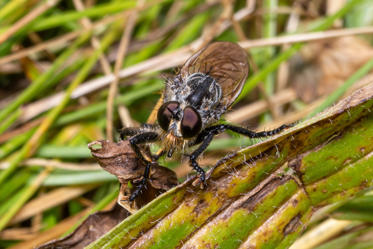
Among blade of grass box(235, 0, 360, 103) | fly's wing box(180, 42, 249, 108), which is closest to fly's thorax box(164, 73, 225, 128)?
fly's wing box(180, 42, 249, 108)

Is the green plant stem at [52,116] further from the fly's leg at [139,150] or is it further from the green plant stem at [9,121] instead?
the fly's leg at [139,150]

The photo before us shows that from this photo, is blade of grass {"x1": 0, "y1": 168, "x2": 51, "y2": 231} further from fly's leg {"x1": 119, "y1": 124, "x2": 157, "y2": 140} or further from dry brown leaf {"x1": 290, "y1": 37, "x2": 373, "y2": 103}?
dry brown leaf {"x1": 290, "y1": 37, "x2": 373, "y2": 103}

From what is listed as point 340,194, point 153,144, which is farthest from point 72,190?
point 340,194

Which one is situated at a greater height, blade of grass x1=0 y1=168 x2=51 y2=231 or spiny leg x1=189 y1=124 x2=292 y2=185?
blade of grass x1=0 y1=168 x2=51 y2=231

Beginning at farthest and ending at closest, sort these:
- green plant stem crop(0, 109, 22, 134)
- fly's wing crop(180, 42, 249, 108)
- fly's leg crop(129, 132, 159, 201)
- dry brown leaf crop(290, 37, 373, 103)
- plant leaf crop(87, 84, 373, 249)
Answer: dry brown leaf crop(290, 37, 373, 103), green plant stem crop(0, 109, 22, 134), fly's wing crop(180, 42, 249, 108), fly's leg crop(129, 132, 159, 201), plant leaf crop(87, 84, 373, 249)

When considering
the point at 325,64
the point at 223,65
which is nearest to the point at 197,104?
the point at 223,65

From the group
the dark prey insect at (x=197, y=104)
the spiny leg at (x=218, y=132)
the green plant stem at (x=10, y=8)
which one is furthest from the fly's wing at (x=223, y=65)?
the green plant stem at (x=10, y=8)

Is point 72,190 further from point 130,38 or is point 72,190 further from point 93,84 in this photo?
point 130,38

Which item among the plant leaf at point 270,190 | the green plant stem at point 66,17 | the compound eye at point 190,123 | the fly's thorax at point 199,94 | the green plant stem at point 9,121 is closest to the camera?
the plant leaf at point 270,190

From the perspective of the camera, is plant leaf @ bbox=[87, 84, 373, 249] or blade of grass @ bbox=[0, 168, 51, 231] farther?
blade of grass @ bbox=[0, 168, 51, 231]
